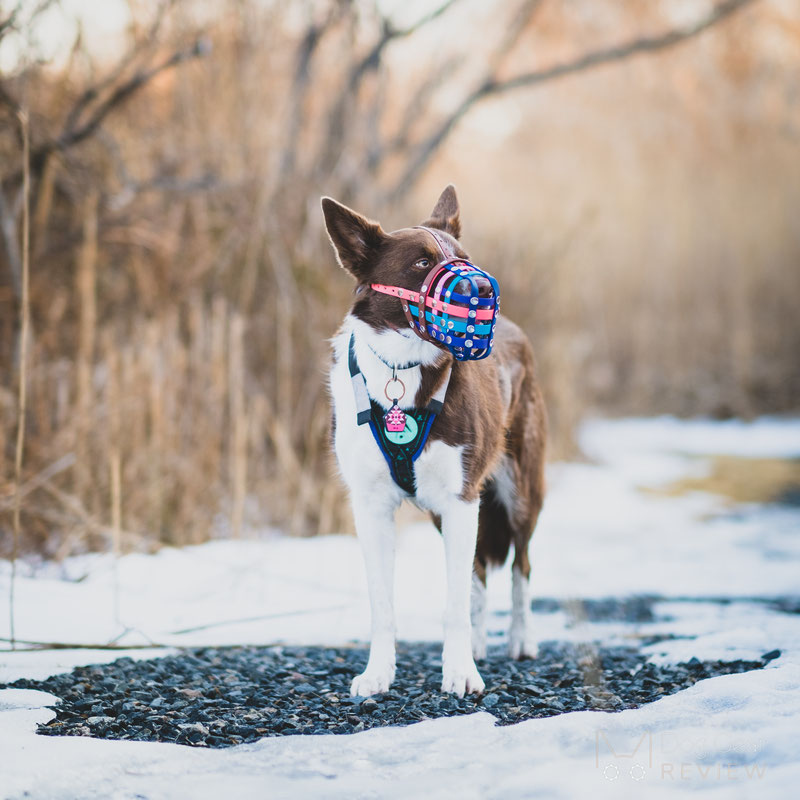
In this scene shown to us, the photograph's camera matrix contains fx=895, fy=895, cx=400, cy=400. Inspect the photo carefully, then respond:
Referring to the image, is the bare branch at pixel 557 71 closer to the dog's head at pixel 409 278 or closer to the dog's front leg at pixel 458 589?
the dog's head at pixel 409 278

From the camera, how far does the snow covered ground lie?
227 cm

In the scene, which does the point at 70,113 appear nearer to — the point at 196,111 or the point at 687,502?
the point at 196,111

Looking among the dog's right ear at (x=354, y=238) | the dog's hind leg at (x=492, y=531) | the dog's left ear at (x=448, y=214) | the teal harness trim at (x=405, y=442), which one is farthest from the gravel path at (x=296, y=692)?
the dog's left ear at (x=448, y=214)

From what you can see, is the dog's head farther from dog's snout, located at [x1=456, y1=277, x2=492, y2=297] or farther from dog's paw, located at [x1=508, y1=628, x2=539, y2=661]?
dog's paw, located at [x1=508, y1=628, x2=539, y2=661]

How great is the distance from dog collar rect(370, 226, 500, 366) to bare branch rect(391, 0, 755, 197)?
22.0 feet

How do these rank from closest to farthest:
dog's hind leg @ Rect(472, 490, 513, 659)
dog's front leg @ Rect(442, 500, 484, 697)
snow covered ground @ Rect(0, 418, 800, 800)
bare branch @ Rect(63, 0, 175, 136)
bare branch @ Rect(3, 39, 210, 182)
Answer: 1. snow covered ground @ Rect(0, 418, 800, 800)
2. dog's front leg @ Rect(442, 500, 484, 697)
3. dog's hind leg @ Rect(472, 490, 513, 659)
4. bare branch @ Rect(3, 39, 210, 182)
5. bare branch @ Rect(63, 0, 175, 136)

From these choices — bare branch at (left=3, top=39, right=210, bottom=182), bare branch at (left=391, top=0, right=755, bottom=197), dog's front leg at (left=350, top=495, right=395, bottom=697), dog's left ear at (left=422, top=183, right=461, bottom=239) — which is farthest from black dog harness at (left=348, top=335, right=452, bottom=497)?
bare branch at (left=391, top=0, right=755, bottom=197)

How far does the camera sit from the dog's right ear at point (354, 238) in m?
2.95

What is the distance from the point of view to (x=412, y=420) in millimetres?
2959

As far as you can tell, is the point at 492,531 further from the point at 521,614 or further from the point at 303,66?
the point at 303,66

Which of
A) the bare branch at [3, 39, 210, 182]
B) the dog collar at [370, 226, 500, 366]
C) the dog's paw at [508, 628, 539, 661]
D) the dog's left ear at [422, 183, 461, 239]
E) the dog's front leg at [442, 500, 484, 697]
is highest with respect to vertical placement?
the bare branch at [3, 39, 210, 182]

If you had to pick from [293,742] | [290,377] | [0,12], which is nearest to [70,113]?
A: [0,12]

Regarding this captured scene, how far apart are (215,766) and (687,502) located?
698cm

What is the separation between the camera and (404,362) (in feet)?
9.81
